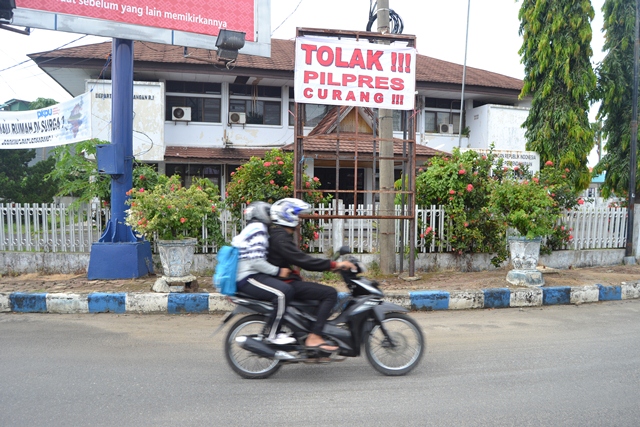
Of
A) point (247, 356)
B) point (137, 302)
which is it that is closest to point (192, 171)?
point (137, 302)

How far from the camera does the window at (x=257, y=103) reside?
59.8 feet

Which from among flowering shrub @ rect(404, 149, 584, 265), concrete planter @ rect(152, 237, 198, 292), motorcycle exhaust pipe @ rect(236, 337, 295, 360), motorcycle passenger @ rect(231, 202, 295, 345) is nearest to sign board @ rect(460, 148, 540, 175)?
flowering shrub @ rect(404, 149, 584, 265)

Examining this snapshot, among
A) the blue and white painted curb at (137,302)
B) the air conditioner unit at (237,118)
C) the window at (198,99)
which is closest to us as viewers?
the blue and white painted curb at (137,302)

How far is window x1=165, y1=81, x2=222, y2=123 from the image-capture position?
58.2 ft

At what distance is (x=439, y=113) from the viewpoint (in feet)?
66.8

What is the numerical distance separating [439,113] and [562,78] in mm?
8338

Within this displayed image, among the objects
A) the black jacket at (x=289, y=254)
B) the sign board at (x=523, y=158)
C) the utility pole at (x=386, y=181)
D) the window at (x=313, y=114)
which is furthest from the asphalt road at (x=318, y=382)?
the window at (x=313, y=114)

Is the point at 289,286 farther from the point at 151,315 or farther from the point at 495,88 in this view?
the point at 495,88

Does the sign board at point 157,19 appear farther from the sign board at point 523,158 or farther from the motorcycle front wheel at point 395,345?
the motorcycle front wheel at point 395,345

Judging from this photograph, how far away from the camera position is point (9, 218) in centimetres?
875

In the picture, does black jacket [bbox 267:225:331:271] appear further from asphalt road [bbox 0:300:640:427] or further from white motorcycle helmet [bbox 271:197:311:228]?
asphalt road [bbox 0:300:640:427]

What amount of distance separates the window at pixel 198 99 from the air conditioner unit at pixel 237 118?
51 cm

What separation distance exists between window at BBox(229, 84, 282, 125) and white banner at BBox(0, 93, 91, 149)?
31.1 ft

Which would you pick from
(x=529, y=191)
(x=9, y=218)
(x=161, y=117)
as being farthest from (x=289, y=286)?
(x=161, y=117)
